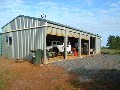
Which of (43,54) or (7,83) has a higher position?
(43,54)

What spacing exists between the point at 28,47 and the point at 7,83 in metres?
10.2

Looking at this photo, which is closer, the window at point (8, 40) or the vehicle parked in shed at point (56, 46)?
the window at point (8, 40)

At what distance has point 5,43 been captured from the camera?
86.4 ft

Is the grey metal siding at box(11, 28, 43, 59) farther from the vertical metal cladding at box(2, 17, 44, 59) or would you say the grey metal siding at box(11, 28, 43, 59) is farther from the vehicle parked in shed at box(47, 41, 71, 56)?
the vehicle parked in shed at box(47, 41, 71, 56)

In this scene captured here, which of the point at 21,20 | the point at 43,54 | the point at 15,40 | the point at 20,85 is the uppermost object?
the point at 21,20

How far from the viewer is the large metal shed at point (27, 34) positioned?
20812 millimetres

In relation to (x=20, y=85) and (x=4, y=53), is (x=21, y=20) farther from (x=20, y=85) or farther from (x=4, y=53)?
(x=20, y=85)

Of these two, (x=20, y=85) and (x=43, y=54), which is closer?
(x=20, y=85)

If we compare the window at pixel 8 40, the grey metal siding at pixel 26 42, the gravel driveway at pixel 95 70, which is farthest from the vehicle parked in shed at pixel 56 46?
the gravel driveway at pixel 95 70

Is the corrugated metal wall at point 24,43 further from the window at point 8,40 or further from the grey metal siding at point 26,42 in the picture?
the window at point 8,40

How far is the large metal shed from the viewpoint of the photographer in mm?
20812

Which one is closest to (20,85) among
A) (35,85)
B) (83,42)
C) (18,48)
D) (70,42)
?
A: (35,85)

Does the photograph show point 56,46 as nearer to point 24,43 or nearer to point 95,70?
point 24,43

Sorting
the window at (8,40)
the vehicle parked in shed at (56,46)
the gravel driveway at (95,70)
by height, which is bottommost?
the gravel driveway at (95,70)
